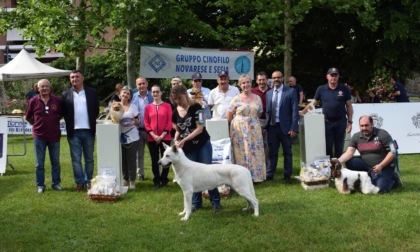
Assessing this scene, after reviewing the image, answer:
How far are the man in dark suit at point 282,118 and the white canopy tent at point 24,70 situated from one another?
1274 centimetres

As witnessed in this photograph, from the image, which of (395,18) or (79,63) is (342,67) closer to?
(395,18)

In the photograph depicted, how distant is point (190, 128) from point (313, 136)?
269 centimetres

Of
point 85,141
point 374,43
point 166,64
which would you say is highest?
point 374,43

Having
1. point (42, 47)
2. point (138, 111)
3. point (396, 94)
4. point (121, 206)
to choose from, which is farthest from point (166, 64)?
point (396, 94)

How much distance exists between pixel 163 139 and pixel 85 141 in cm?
125

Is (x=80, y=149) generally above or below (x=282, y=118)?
below

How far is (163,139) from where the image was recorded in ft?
24.8

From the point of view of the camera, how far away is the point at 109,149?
7430 mm

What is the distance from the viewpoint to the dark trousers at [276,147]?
26.2 ft

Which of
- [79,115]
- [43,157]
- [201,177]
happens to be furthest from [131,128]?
[201,177]

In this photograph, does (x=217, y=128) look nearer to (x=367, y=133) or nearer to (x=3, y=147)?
(x=367, y=133)

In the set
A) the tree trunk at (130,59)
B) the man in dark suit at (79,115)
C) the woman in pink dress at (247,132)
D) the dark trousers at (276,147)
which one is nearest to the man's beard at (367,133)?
the dark trousers at (276,147)

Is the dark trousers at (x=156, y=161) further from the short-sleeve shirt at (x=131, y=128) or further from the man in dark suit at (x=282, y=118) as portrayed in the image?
the man in dark suit at (x=282, y=118)

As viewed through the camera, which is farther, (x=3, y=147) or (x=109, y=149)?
(x=3, y=147)
